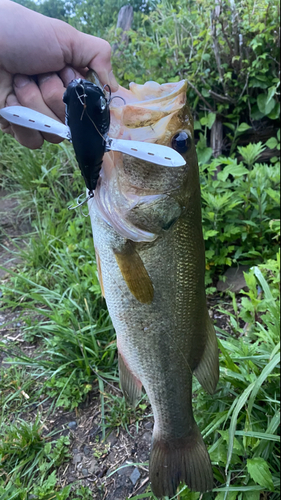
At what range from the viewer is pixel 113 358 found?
2.24 meters

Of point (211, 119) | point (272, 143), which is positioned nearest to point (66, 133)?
point (211, 119)

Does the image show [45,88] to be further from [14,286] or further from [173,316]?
[14,286]

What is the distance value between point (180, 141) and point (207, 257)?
5.40 feet

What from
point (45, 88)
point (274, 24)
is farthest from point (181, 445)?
point (274, 24)

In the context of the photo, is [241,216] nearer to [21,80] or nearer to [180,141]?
[180,141]

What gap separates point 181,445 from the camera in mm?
1281

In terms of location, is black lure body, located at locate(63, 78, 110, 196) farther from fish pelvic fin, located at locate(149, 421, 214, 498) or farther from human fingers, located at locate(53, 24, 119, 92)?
fish pelvic fin, located at locate(149, 421, 214, 498)

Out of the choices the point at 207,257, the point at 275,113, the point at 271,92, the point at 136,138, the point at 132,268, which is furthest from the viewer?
the point at 275,113

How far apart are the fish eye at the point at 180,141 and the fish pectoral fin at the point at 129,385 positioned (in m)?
0.85

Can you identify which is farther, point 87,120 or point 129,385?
point 129,385

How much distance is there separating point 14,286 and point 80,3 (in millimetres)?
2221

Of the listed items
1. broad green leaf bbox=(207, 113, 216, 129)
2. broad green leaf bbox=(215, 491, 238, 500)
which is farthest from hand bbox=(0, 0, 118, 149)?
broad green leaf bbox=(207, 113, 216, 129)

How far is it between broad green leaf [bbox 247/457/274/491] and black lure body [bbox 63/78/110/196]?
51.4 inches

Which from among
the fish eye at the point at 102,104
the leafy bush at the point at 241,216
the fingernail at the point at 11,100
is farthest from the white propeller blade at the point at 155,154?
the leafy bush at the point at 241,216
